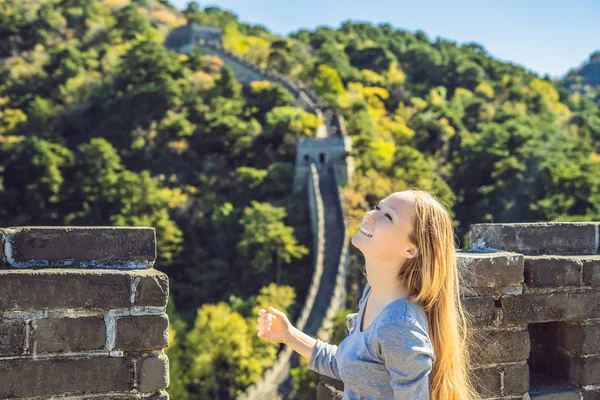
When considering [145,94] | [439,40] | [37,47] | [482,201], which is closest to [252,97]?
[145,94]

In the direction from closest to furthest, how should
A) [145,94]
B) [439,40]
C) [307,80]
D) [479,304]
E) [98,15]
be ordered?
1. [479,304]
2. [145,94]
3. [307,80]
4. [98,15]
5. [439,40]

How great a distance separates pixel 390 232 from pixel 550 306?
4.39 ft

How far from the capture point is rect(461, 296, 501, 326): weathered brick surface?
128 inches

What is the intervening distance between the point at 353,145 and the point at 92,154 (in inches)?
544

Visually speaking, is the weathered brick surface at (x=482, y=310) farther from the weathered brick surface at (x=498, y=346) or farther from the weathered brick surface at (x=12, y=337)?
the weathered brick surface at (x=12, y=337)

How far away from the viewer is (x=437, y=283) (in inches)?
98.2

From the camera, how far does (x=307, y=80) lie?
4806 cm

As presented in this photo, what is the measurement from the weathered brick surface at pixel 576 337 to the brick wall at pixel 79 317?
6.82 ft

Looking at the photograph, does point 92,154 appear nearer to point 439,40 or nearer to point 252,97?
point 252,97

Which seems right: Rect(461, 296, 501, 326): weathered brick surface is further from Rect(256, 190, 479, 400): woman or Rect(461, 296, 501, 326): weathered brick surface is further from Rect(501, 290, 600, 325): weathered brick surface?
Rect(256, 190, 479, 400): woman

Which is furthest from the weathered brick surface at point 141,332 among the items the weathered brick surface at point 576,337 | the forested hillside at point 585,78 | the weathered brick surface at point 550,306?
the forested hillside at point 585,78

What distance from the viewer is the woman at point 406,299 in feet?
8.01

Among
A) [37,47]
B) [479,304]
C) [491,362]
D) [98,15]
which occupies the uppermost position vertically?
[98,15]

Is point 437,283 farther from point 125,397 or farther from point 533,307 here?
point 125,397
